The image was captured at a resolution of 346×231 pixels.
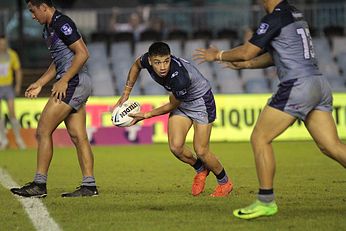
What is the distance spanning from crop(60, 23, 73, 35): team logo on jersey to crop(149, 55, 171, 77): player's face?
94 centimetres

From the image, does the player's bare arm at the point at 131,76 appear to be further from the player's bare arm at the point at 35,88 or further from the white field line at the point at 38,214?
the white field line at the point at 38,214

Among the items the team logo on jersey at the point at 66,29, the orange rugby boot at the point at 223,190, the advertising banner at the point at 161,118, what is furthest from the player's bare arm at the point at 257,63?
the advertising banner at the point at 161,118

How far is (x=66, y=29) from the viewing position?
473 inches

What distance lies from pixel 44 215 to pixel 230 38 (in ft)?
55.7

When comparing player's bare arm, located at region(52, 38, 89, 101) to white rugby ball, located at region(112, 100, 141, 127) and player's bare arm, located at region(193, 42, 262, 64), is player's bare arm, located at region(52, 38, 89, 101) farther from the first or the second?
player's bare arm, located at region(193, 42, 262, 64)

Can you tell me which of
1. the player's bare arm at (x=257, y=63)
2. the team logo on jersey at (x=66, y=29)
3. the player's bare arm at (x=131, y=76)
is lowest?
the player's bare arm at (x=131, y=76)

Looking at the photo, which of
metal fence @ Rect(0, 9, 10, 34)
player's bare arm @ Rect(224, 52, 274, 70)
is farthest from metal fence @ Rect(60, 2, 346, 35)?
player's bare arm @ Rect(224, 52, 274, 70)

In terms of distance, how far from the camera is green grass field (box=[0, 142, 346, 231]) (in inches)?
396

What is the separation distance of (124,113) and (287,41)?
2.94m

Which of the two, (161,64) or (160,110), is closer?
(161,64)

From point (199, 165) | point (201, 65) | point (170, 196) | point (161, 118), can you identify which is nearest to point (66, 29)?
point (170, 196)

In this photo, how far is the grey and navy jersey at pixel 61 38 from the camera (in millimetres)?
12023

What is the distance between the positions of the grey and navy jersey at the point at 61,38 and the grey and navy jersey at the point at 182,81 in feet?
2.81

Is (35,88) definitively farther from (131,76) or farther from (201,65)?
(201,65)
